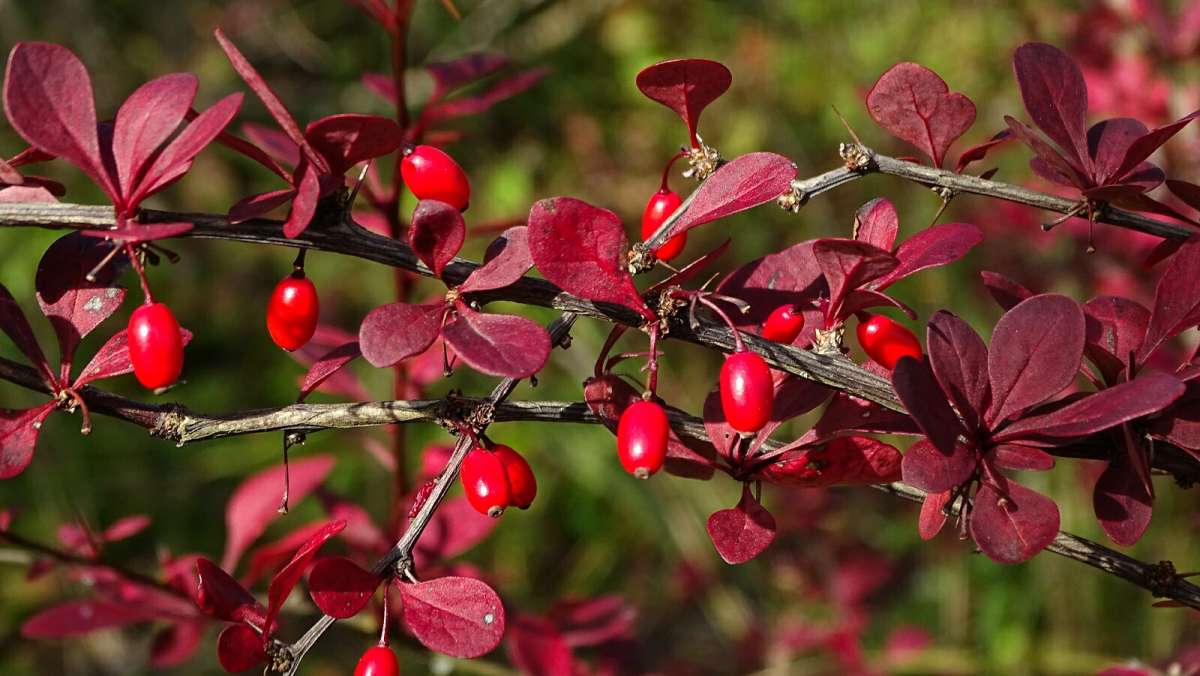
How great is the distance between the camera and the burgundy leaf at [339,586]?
0.71 metres

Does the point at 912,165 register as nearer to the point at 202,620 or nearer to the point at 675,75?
the point at 675,75

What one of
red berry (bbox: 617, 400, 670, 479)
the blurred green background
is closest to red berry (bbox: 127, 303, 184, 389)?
red berry (bbox: 617, 400, 670, 479)

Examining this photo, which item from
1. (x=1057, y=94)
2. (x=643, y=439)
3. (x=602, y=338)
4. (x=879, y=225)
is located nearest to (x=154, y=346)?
(x=643, y=439)

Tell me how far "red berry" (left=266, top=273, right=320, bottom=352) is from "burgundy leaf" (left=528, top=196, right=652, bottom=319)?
0.61ft

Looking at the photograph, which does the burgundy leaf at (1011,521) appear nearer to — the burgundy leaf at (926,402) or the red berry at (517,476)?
the burgundy leaf at (926,402)

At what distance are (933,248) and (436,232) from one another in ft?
1.18

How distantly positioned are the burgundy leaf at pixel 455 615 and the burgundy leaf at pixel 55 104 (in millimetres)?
359

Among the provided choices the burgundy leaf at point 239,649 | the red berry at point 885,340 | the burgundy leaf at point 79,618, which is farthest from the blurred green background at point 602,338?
the red berry at point 885,340

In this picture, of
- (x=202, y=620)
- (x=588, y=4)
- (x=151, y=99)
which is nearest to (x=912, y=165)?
(x=151, y=99)

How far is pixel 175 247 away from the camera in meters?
3.24

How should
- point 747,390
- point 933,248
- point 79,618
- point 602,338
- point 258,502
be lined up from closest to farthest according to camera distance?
1. point 747,390
2. point 933,248
3. point 79,618
4. point 258,502
5. point 602,338

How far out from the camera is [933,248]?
2.49 ft

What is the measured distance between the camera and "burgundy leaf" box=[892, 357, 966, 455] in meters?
0.64

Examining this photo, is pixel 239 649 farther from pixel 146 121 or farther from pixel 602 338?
pixel 602 338
